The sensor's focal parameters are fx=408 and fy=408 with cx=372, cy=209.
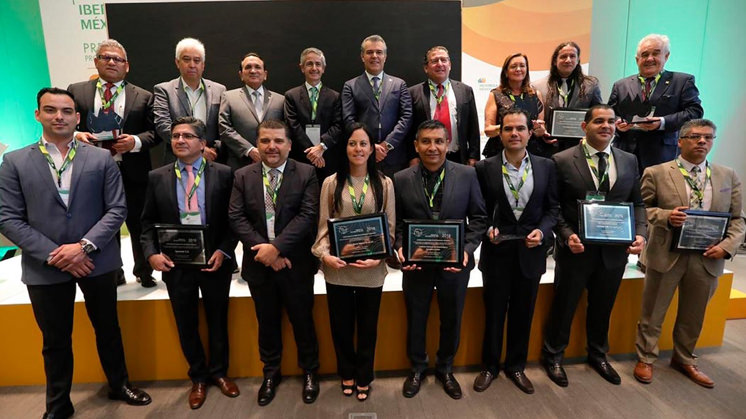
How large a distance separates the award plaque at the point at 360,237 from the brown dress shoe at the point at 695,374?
8.24 ft

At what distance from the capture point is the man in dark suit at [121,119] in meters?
2.97

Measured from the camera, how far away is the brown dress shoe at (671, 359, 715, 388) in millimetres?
2926

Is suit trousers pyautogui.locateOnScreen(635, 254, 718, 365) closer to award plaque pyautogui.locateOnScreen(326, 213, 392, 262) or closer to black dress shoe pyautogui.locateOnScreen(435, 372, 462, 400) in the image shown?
black dress shoe pyautogui.locateOnScreen(435, 372, 462, 400)

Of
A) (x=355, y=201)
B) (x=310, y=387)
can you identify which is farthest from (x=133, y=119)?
(x=310, y=387)

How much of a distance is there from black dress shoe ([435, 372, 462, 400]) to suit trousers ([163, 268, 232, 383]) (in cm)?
154

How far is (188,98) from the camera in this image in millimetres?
3324

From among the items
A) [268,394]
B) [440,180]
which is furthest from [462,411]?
[440,180]

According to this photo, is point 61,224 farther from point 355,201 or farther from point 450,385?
point 450,385

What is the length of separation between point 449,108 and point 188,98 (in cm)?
219

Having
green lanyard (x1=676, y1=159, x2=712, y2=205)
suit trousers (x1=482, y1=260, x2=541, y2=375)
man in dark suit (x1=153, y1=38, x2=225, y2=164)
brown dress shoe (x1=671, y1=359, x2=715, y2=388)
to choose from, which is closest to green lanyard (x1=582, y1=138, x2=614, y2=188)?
green lanyard (x1=676, y1=159, x2=712, y2=205)

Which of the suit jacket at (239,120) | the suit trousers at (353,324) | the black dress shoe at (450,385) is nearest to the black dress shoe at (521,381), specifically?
the black dress shoe at (450,385)

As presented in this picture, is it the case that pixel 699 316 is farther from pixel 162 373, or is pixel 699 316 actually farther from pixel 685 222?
pixel 162 373

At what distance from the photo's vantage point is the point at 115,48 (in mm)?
2986

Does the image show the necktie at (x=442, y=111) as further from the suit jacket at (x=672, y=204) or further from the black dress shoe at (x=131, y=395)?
the black dress shoe at (x=131, y=395)
